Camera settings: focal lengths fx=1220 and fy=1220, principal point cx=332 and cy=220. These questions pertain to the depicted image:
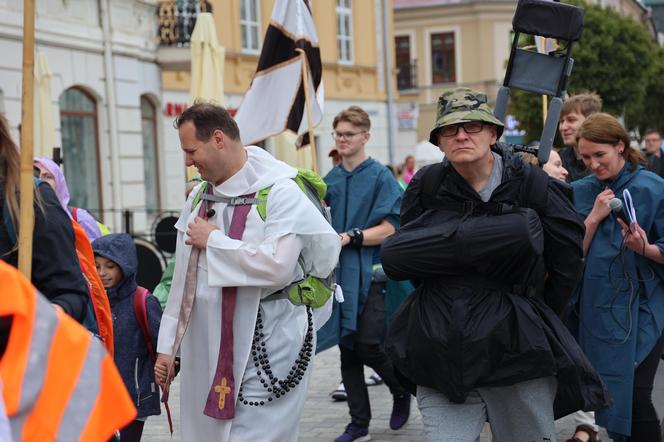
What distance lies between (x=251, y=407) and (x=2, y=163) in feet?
5.24

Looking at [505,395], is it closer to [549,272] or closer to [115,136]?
[549,272]

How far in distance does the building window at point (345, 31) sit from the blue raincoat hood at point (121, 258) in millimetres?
27675

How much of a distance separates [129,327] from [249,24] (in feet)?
76.5

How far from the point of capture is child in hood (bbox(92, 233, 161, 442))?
5695 mm

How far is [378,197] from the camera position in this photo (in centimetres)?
744

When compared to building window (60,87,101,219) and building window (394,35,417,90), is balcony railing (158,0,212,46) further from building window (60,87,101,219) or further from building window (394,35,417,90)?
building window (394,35,417,90)

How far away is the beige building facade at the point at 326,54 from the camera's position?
2347 cm

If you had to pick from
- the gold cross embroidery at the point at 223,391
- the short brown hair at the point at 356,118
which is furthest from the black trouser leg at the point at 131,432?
the short brown hair at the point at 356,118

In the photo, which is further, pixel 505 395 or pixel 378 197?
pixel 378 197

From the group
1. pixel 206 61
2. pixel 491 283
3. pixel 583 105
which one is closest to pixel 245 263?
pixel 491 283

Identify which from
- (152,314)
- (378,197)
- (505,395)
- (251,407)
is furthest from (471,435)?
(378,197)

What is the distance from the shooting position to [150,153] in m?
23.6

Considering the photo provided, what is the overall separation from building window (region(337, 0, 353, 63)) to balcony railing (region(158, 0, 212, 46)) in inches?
405

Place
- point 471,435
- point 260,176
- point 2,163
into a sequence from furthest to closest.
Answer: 1. point 260,176
2. point 471,435
3. point 2,163
